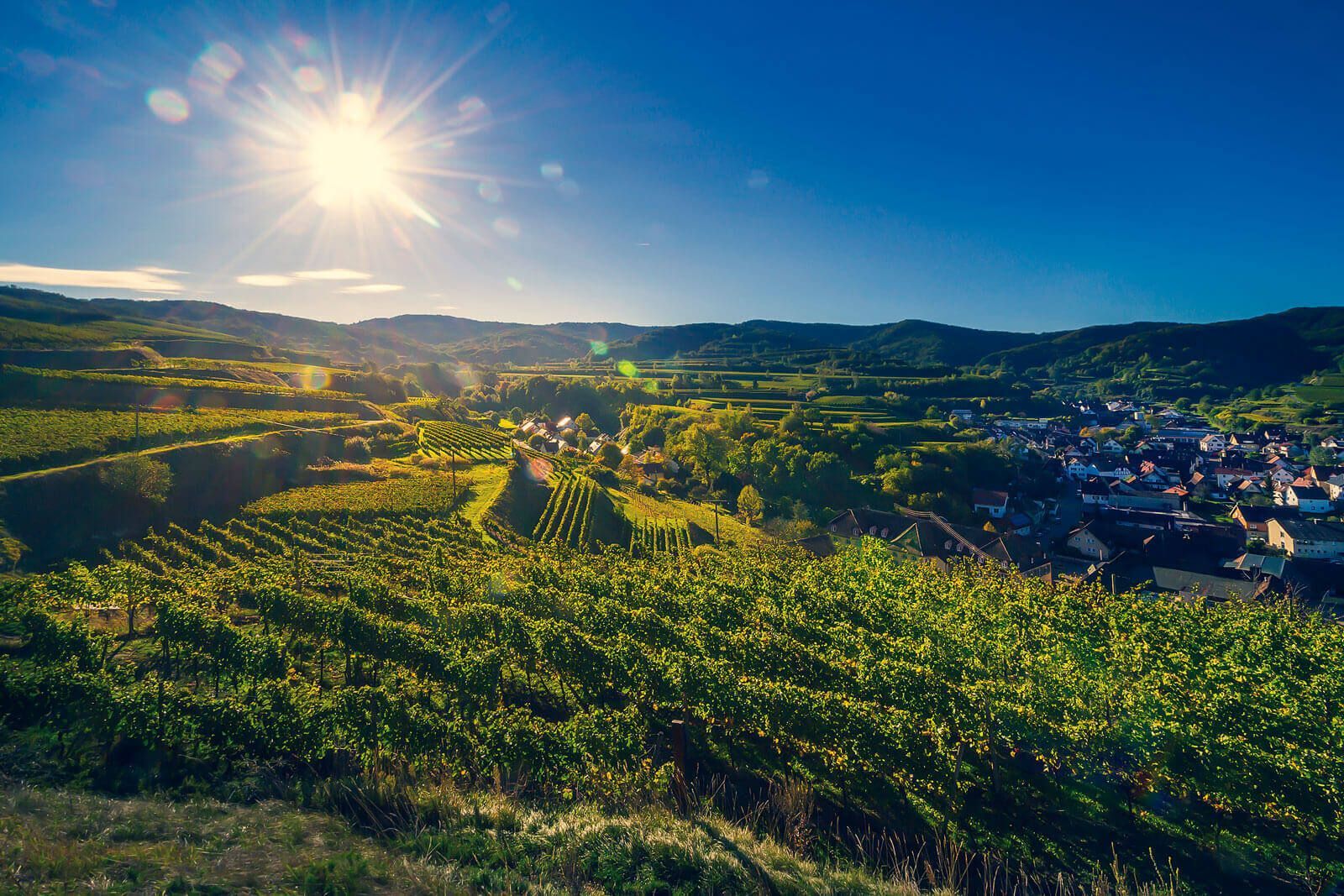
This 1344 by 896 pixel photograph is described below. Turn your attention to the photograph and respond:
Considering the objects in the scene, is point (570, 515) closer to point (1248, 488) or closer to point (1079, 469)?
point (1079, 469)

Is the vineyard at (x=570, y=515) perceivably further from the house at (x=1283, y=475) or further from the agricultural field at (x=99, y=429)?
the house at (x=1283, y=475)

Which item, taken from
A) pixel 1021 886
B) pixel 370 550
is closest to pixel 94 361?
pixel 370 550

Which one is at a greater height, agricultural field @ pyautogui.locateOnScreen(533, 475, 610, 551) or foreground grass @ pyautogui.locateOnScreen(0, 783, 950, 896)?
foreground grass @ pyautogui.locateOnScreen(0, 783, 950, 896)

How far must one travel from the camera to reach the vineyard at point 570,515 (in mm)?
39406

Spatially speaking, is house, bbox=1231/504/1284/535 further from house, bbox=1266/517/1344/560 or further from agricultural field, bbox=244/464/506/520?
agricultural field, bbox=244/464/506/520

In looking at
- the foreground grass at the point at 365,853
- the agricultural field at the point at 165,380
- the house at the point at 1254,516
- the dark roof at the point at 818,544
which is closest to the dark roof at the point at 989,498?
the house at the point at 1254,516

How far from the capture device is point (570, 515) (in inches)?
1719

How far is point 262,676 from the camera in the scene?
605 inches

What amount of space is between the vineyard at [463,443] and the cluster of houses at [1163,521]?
123 feet

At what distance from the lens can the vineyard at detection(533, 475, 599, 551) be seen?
39406 millimetres

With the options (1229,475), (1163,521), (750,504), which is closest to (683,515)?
(750,504)

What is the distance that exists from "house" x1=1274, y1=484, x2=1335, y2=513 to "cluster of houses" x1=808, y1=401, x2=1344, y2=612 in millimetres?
137

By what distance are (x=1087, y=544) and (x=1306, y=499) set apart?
145 ft

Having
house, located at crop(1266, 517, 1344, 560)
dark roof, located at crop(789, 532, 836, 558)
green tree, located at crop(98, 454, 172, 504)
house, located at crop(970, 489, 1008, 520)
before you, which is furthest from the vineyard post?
house, located at crop(1266, 517, 1344, 560)
